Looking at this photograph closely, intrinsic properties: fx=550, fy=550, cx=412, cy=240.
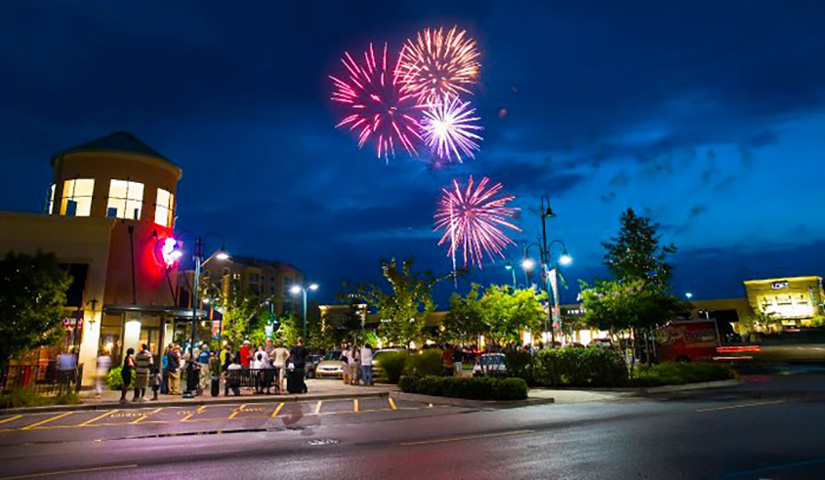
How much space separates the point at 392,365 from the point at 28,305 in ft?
47.6

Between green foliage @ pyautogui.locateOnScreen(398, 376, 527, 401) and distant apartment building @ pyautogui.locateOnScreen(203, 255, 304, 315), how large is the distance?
282 ft

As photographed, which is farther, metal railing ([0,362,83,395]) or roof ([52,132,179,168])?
roof ([52,132,179,168])

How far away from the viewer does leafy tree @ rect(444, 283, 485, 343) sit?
4219 centimetres

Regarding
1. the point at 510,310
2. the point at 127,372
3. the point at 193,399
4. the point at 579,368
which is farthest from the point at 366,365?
the point at 510,310

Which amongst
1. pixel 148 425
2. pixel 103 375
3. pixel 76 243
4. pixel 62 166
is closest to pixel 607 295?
pixel 148 425

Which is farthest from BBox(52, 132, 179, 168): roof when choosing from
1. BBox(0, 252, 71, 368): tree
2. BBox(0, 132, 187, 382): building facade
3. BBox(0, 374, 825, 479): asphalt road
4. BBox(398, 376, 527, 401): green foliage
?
BBox(398, 376, 527, 401): green foliage

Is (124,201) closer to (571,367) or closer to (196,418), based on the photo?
(196,418)

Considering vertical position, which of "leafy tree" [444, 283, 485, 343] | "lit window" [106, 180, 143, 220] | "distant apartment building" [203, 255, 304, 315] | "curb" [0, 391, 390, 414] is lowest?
"curb" [0, 391, 390, 414]

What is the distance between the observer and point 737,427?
1106 cm

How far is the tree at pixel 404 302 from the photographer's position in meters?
29.1

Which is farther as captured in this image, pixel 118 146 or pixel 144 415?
pixel 118 146

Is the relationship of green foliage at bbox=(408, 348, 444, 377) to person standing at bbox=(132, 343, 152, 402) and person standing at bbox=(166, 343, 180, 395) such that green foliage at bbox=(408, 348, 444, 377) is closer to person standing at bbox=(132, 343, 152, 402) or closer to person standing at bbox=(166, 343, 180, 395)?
person standing at bbox=(166, 343, 180, 395)

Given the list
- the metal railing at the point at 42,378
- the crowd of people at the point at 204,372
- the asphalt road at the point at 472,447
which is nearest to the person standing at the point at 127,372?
the crowd of people at the point at 204,372

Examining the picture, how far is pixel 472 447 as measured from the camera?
9578mm
